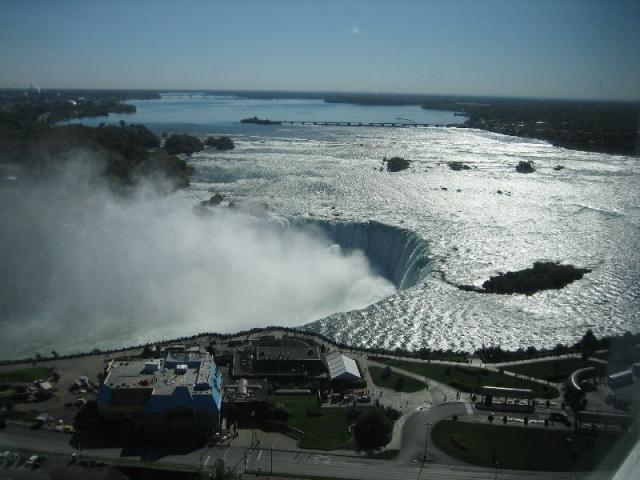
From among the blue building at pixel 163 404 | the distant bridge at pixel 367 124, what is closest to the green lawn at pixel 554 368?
the blue building at pixel 163 404

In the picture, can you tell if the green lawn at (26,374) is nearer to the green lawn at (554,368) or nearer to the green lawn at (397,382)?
the green lawn at (397,382)

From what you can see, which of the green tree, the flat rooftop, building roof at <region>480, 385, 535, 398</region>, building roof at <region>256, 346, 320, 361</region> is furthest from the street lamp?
the green tree

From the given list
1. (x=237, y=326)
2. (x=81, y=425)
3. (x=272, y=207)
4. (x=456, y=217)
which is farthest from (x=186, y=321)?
(x=456, y=217)

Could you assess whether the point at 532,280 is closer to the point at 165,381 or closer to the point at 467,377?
the point at 467,377

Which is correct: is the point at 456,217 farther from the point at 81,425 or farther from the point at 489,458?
the point at 81,425

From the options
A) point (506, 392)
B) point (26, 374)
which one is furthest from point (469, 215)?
point (26, 374)

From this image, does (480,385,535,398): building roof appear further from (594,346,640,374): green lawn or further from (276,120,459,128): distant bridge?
(276,120,459,128): distant bridge
